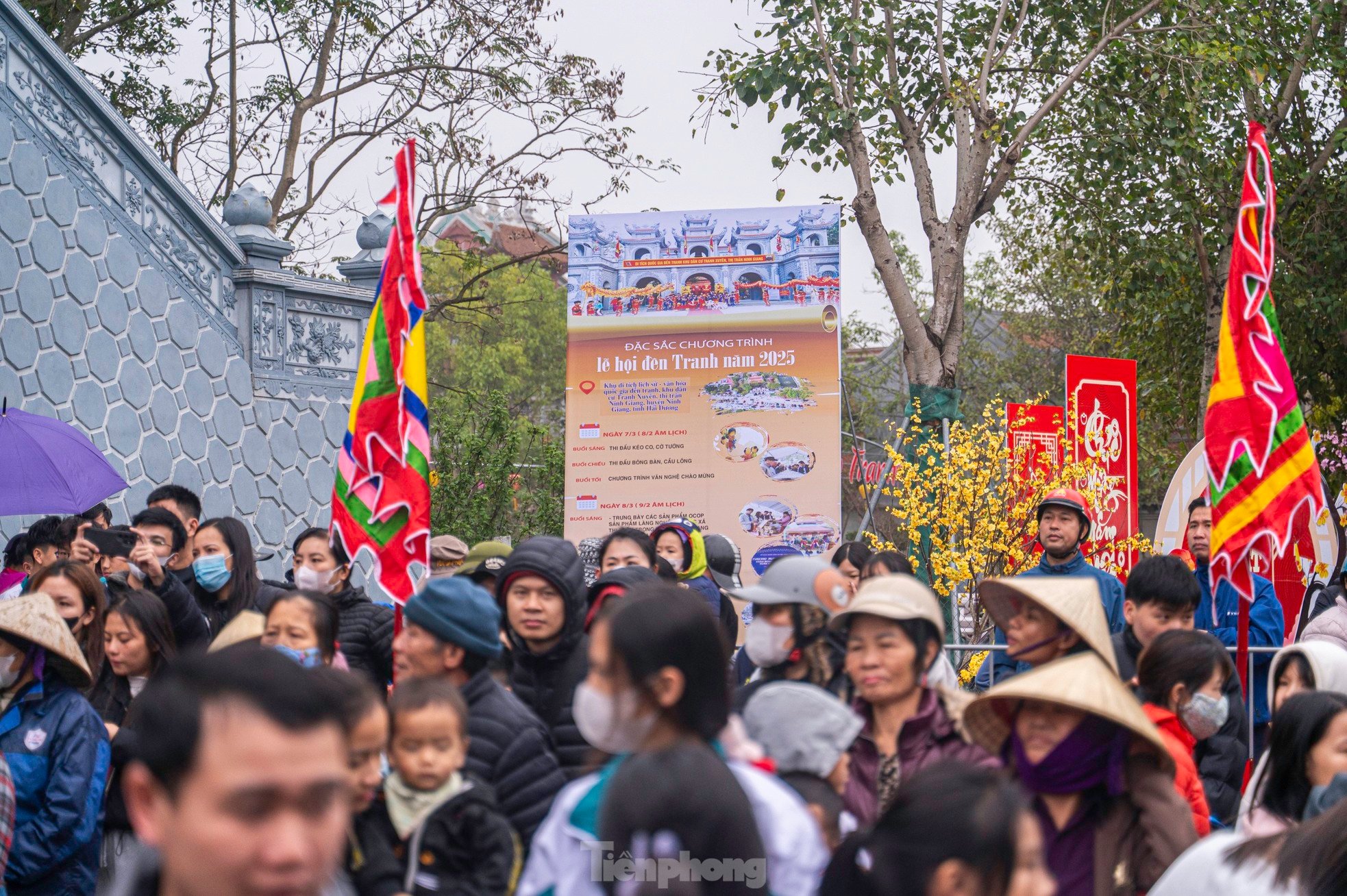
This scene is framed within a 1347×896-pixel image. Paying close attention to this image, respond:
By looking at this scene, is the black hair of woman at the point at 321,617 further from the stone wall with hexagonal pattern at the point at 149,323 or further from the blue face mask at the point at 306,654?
the stone wall with hexagonal pattern at the point at 149,323

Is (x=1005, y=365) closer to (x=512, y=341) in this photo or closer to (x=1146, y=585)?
(x=512, y=341)

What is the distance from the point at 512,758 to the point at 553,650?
823 mm

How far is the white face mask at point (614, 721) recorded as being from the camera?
2.53 meters

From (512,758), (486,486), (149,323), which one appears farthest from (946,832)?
(486,486)

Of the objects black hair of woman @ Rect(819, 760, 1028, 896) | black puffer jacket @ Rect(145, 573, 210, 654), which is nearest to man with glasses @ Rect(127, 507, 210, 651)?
black puffer jacket @ Rect(145, 573, 210, 654)

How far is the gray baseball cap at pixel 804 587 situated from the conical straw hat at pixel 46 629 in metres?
2.09

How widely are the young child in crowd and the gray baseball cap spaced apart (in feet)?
3.13

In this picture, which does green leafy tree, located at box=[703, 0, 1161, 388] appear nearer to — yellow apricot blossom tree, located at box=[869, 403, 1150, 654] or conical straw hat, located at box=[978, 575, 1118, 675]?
yellow apricot blossom tree, located at box=[869, 403, 1150, 654]

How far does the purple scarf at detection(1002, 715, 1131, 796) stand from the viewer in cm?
320

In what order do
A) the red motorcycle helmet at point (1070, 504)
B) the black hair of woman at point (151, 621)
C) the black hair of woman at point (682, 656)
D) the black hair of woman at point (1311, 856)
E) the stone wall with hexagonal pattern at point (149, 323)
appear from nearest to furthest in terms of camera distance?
the black hair of woman at point (1311, 856), the black hair of woman at point (682, 656), the black hair of woman at point (151, 621), the red motorcycle helmet at point (1070, 504), the stone wall with hexagonal pattern at point (149, 323)

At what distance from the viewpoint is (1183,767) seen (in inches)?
147

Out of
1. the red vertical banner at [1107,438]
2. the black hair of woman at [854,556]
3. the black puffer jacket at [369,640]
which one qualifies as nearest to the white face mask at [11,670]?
the black puffer jacket at [369,640]

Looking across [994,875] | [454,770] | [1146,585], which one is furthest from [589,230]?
[994,875]

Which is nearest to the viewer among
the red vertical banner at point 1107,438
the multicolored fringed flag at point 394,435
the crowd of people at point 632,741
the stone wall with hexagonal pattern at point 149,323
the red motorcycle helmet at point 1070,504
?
the crowd of people at point 632,741
